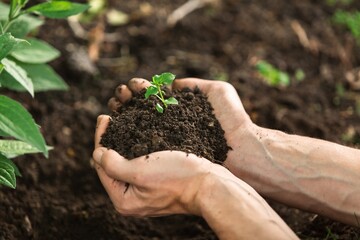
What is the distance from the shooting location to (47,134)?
314 centimetres

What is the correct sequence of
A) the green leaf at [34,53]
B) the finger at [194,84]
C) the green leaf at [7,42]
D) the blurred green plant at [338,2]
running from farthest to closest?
the blurred green plant at [338,2]
the green leaf at [34,53]
the finger at [194,84]
the green leaf at [7,42]

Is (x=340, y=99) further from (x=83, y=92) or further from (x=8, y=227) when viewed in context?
(x=8, y=227)

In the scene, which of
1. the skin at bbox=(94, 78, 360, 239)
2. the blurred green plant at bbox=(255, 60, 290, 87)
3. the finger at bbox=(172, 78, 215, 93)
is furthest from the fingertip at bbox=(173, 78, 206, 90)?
the blurred green plant at bbox=(255, 60, 290, 87)

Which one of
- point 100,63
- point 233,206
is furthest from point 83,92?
point 233,206

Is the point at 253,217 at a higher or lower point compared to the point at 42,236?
higher

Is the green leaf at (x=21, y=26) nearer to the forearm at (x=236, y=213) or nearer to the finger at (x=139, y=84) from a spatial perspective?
the finger at (x=139, y=84)

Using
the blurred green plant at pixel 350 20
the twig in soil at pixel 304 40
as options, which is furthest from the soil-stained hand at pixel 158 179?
the blurred green plant at pixel 350 20

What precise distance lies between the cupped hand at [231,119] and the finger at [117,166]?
422 millimetres

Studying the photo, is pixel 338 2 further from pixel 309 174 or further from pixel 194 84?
pixel 309 174

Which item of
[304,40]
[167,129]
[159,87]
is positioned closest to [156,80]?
[159,87]

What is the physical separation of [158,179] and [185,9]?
255 cm

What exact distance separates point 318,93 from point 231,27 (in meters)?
0.88

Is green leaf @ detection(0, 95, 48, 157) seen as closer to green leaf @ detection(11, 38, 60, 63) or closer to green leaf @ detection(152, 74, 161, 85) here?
green leaf @ detection(152, 74, 161, 85)

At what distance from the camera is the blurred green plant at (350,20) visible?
4266 millimetres
